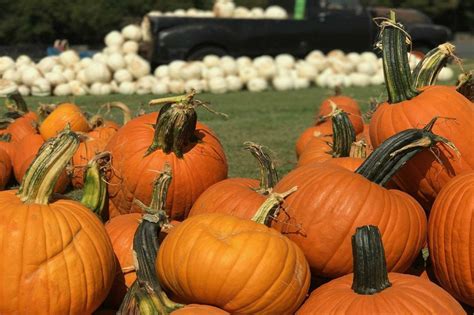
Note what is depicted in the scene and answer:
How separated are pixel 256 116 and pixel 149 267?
6.39 metres

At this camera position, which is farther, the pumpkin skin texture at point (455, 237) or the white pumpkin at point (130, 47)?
the white pumpkin at point (130, 47)

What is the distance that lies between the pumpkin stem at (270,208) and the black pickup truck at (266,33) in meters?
10.4

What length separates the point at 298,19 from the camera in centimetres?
1341

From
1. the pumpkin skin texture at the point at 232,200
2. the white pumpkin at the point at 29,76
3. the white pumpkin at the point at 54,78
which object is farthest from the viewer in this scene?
the white pumpkin at the point at 54,78

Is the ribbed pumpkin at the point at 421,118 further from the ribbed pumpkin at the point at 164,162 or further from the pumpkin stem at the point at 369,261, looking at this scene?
the ribbed pumpkin at the point at 164,162

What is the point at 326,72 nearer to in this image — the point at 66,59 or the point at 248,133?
the point at 66,59

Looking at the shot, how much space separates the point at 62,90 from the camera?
1009cm

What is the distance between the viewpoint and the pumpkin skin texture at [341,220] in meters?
2.28

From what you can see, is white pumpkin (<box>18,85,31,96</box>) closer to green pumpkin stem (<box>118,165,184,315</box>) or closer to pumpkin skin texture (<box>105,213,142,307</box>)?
pumpkin skin texture (<box>105,213,142,307</box>)

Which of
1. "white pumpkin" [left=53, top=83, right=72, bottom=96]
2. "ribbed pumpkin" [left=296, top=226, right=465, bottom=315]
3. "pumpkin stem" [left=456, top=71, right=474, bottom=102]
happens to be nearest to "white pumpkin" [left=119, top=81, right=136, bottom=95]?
"white pumpkin" [left=53, top=83, right=72, bottom=96]

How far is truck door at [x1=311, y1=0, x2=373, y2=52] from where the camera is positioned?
44.1 ft

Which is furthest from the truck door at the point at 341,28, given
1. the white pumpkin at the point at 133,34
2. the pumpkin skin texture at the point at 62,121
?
the pumpkin skin texture at the point at 62,121

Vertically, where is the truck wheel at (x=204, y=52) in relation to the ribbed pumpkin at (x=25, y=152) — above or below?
above

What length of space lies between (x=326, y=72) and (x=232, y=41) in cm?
200
